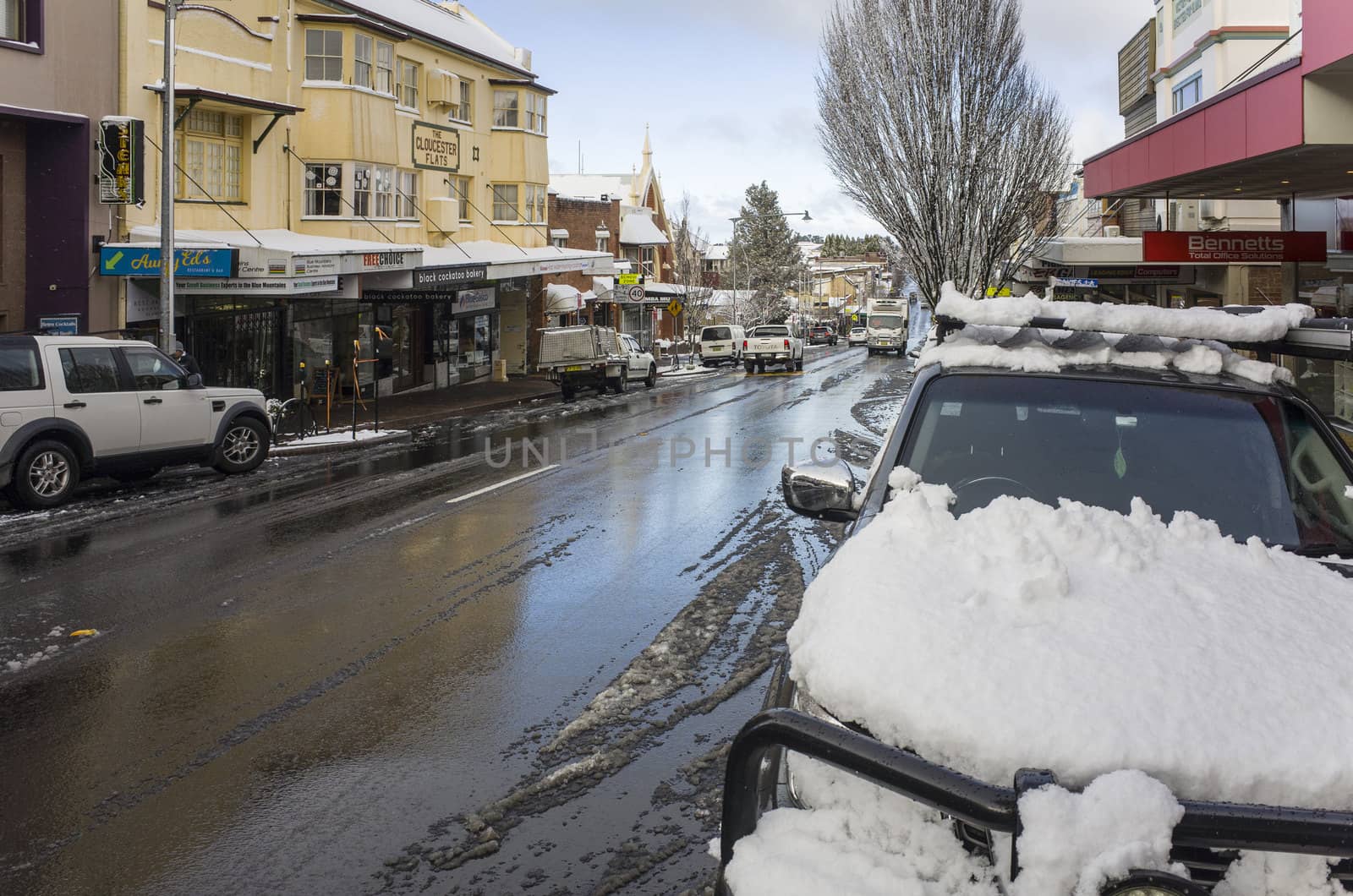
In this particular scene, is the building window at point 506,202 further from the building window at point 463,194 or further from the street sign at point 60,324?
the street sign at point 60,324

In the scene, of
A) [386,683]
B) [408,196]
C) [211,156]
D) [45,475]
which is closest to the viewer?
[386,683]

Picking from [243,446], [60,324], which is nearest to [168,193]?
[60,324]

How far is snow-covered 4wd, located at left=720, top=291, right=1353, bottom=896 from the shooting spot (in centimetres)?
237

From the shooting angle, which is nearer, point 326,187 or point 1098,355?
point 1098,355

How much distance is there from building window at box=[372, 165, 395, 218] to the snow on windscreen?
92.6ft

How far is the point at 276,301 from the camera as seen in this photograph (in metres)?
27.8

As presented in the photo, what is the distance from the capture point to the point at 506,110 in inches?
1622

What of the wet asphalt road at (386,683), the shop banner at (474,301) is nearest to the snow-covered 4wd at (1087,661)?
the wet asphalt road at (386,683)

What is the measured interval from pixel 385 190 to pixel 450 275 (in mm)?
2696

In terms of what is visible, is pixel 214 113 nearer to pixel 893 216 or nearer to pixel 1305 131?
pixel 893 216

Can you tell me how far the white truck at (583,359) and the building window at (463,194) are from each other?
633 cm

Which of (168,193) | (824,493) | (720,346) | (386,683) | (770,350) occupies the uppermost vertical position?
(168,193)

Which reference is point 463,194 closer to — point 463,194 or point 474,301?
point 463,194

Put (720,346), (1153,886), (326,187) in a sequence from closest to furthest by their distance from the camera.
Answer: (1153,886)
(326,187)
(720,346)
